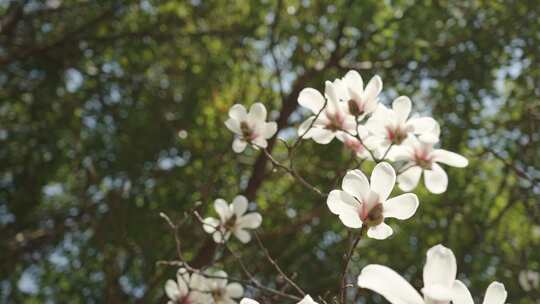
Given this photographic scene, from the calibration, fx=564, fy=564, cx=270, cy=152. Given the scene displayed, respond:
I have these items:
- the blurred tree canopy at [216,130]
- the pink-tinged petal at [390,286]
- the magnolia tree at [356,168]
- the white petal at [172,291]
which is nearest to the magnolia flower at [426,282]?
the pink-tinged petal at [390,286]

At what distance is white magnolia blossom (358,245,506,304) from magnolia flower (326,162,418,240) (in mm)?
356

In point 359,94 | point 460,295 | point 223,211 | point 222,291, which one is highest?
point 460,295

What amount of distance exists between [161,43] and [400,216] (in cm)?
308

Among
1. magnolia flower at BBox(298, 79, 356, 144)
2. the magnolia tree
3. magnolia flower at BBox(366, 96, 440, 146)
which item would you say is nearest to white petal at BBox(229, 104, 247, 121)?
the magnolia tree

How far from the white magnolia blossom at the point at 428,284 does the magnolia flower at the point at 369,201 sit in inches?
14.0

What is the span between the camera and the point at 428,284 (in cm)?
94

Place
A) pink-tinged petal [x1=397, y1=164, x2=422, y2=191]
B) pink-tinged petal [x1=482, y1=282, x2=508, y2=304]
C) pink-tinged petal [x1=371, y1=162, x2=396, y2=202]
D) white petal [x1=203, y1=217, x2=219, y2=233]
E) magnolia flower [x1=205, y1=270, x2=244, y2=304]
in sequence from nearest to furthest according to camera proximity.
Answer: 1. pink-tinged petal [x1=482, y1=282, x2=508, y2=304]
2. pink-tinged petal [x1=371, y1=162, x2=396, y2=202]
3. pink-tinged petal [x1=397, y1=164, x2=422, y2=191]
4. magnolia flower [x1=205, y1=270, x2=244, y2=304]
5. white petal [x1=203, y1=217, x2=219, y2=233]

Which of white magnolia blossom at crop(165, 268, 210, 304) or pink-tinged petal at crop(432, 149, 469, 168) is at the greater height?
pink-tinged petal at crop(432, 149, 469, 168)

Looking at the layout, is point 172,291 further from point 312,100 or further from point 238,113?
point 312,100

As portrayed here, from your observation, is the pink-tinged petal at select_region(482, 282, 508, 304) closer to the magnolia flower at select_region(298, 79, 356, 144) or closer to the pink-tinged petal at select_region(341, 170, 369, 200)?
the pink-tinged petal at select_region(341, 170, 369, 200)

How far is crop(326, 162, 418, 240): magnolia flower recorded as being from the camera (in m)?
1.31

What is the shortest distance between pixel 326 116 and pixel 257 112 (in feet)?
0.78

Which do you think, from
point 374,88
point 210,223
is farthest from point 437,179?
point 210,223

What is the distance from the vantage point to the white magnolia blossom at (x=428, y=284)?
2.94ft
